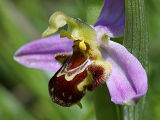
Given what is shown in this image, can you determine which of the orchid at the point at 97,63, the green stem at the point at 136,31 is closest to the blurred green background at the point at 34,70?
the orchid at the point at 97,63

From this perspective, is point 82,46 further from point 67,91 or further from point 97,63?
point 67,91

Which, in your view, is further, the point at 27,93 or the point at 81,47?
the point at 27,93

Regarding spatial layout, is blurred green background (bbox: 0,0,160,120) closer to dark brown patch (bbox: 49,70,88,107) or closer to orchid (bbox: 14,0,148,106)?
orchid (bbox: 14,0,148,106)

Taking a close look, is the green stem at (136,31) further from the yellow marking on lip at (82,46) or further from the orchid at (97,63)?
the yellow marking on lip at (82,46)

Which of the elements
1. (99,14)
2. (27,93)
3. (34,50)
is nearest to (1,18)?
(27,93)

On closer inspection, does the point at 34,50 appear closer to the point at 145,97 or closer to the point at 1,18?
the point at 145,97

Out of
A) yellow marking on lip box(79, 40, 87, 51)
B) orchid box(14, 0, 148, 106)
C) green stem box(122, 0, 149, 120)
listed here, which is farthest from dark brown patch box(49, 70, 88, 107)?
green stem box(122, 0, 149, 120)
